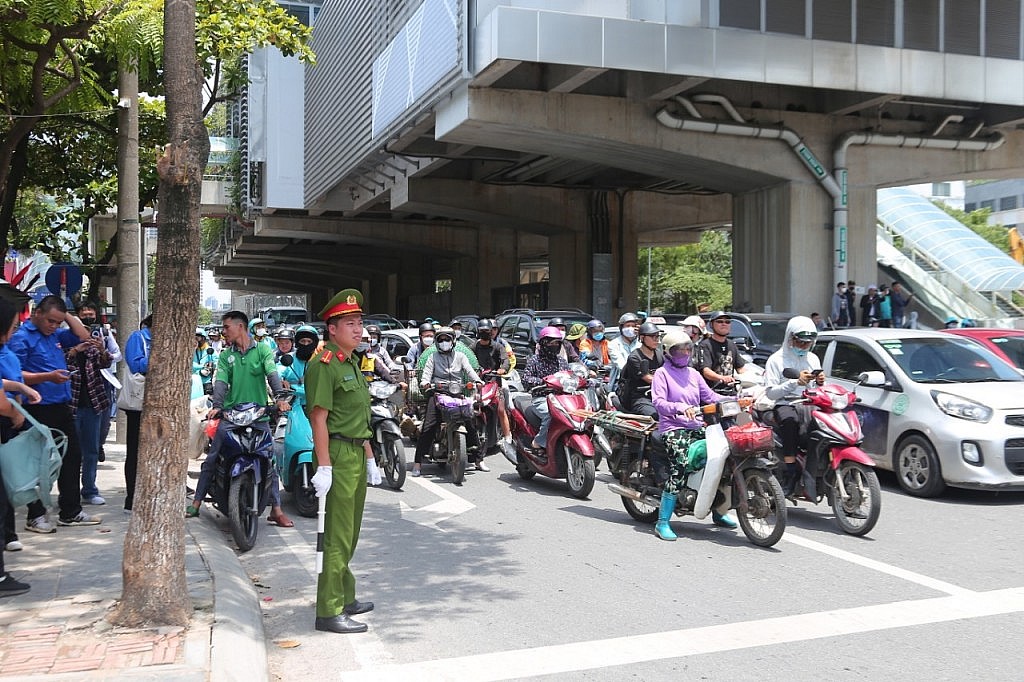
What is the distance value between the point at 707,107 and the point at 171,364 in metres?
22.5

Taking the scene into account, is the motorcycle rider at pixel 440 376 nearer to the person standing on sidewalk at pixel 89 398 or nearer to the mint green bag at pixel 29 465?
the person standing on sidewalk at pixel 89 398

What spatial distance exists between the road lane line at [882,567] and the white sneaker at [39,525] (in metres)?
5.98

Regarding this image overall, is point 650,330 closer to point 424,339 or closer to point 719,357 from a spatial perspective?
point 719,357

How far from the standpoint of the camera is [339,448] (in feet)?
19.1

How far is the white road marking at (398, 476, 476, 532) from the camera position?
30.5 feet

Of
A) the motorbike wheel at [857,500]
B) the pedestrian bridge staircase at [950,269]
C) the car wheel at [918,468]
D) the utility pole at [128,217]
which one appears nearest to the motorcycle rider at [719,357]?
the car wheel at [918,468]

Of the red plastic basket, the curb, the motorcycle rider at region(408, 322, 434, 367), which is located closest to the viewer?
the curb

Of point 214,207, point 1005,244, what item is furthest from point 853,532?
point 1005,244

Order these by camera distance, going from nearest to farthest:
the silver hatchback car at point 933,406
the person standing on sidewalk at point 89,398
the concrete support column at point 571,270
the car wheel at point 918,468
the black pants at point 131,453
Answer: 1. the black pants at point 131,453
2. the person standing on sidewalk at point 89,398
3. the silver hatchback car at point 933,406
4. the car wheel at point 918,468
5. the concrete support column at point 571,270

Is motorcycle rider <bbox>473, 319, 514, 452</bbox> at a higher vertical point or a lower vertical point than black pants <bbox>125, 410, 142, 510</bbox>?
higher

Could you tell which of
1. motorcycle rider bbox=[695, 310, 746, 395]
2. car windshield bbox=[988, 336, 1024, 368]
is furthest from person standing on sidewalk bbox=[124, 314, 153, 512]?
car windshield bbox=[988, 336, 1024, 368]

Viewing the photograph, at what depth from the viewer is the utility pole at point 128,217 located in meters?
13.2

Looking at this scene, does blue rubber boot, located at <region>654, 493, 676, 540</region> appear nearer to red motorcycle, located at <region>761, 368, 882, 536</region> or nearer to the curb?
red motorcycle, located at <region>761, 368, 882, 536</region>

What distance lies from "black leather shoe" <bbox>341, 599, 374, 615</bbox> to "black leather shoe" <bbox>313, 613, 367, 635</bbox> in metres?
0.17
